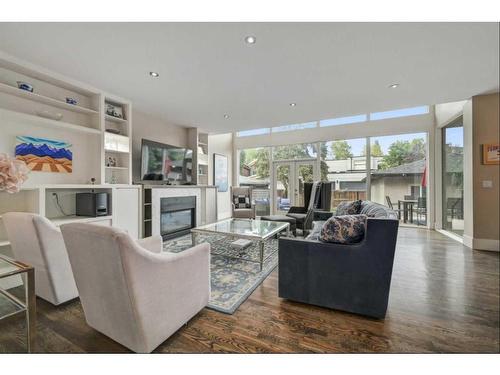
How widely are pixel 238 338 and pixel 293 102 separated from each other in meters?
3.14

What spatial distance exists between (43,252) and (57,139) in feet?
6.09

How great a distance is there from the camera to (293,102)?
11.3 feet

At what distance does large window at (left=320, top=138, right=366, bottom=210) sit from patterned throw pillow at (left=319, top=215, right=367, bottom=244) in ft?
13.4

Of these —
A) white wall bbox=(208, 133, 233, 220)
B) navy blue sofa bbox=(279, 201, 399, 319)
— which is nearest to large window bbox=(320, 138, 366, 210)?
white wall bbox=(208, 133, 233, 220)

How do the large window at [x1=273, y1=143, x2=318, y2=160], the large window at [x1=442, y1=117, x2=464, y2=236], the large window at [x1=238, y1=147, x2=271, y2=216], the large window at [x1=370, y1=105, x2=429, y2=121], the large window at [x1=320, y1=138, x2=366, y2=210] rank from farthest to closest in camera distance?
the large window at [x1=238, y1=147, x2=271, y2=216]
the large window at [x1=273, y1=143, x2=318, y2=160]
the large window at [x1=320, y1=138, x2=366, y2=210]
the large window at [x1=370, y1=105, x2=429, y2=121]
the large window at [x1=442, y1=117, x2=464, y2=236]

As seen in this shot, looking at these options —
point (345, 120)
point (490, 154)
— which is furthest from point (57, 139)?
point (345, 120)

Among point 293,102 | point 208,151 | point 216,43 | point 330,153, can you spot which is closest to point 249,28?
point 216,43

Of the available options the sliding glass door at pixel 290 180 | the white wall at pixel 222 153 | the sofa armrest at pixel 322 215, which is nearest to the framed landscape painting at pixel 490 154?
the sofa armrest at pixel 322 215

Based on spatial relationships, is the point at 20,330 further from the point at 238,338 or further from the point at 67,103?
the point at 67,103

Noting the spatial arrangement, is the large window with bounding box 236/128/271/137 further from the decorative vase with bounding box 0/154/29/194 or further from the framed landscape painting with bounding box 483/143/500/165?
the decorative vase with bounding box 0/154/29/194

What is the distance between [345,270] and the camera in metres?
1.60

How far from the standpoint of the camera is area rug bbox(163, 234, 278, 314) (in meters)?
1.81

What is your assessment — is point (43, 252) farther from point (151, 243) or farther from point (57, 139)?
point (57, 139)

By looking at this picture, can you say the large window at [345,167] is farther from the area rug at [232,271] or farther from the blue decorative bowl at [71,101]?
the blue decorative bowl at [71,101]
